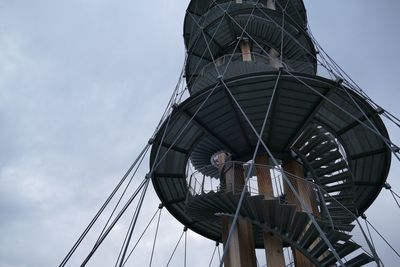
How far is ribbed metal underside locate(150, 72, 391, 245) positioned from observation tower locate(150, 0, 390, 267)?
0.11 feet

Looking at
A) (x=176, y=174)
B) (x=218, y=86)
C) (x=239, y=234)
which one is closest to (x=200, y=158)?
(x=176, y=174)

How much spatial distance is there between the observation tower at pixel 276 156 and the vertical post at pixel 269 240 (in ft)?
0.10

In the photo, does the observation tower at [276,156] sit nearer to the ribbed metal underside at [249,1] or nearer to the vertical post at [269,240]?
the vertical post at [269,240]

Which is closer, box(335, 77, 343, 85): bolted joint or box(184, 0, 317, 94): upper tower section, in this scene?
box(335, 77, 343, 85): bolted joint

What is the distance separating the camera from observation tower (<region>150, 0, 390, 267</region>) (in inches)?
408

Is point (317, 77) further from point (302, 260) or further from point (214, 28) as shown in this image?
point (214, 28)

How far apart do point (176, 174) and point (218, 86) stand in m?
4.31

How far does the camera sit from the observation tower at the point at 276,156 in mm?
10375

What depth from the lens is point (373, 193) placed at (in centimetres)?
1392

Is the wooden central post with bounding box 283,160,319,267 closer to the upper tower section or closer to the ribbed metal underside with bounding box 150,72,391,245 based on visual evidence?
the ribbed metal underside with bounding box 150,72,391,245

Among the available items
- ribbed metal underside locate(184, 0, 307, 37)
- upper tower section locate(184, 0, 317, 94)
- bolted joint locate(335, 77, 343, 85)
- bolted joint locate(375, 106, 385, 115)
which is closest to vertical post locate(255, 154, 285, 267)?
bolted joint locate(335, 77, 343, 85)

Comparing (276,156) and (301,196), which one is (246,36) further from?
(301,196)

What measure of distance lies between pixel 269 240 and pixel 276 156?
3.36 meters

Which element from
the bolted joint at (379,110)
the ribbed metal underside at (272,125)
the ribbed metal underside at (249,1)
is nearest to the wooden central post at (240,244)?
the ribbed metal underside at (272,125)
